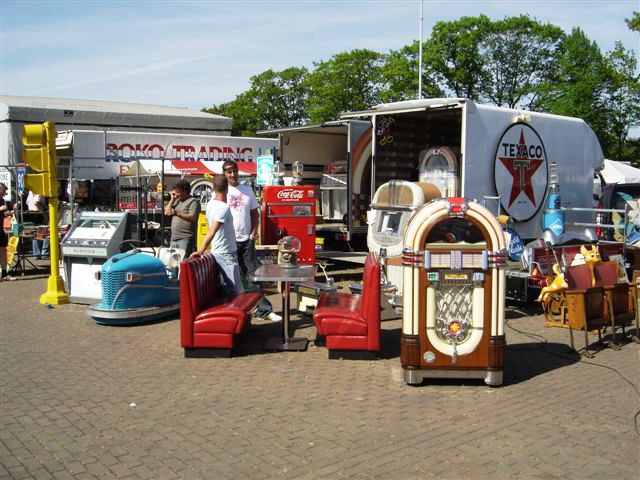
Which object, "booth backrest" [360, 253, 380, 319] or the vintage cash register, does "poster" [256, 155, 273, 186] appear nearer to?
the vintage cash register

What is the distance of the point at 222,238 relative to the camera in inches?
320

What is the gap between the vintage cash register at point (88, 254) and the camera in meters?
10.4

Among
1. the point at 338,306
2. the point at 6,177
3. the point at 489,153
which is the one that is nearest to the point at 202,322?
the point at 338,306

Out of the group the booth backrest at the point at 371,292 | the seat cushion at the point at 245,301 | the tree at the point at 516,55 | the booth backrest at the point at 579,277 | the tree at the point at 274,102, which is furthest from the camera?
the tree at the point at 274,102

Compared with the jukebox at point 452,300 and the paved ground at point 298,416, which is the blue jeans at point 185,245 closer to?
the paved ground at point 298,416

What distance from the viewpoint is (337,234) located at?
539 inches

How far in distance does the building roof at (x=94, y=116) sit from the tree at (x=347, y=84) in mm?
24853

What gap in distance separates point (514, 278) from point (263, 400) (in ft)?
16.8

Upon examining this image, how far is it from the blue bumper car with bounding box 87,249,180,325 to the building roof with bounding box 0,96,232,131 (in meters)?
13.2

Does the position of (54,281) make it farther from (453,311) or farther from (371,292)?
(453,311)

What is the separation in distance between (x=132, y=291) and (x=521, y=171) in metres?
6.21

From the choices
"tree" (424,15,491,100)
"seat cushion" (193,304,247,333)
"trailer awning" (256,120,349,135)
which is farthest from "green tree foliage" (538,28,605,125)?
"seat cushion" (193,304,247,333)

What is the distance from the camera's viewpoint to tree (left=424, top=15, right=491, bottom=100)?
147ft

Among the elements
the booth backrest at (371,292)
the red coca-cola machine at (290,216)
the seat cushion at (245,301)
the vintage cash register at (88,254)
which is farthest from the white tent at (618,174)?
the booth backrest at (371,292)
